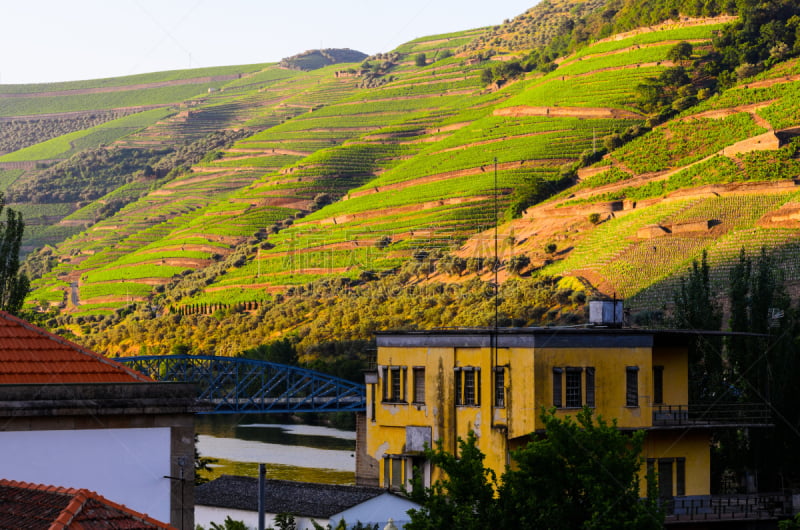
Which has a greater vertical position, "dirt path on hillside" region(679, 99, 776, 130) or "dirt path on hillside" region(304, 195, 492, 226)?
"dirt path on hillside" region(679, 99, 776, 130)

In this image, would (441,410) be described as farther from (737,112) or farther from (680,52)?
(680,52)

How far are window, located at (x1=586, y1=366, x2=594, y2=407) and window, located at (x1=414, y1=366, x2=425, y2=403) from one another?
5.31m

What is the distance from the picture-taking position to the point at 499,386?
3438cm

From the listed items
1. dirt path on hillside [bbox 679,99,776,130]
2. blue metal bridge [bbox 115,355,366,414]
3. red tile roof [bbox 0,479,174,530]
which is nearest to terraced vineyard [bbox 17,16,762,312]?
dirt path on hillside [bbox 679,99,776,130]

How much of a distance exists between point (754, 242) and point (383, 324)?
29.2m

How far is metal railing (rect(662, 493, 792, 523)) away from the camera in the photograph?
34.3m

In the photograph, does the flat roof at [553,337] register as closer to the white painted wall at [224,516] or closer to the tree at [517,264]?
the white painted wall at [224,516]

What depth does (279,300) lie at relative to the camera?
121312 millimetres

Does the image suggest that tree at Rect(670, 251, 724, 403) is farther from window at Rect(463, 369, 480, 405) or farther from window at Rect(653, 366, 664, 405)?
window at Rect(463, 369, 480, 405)

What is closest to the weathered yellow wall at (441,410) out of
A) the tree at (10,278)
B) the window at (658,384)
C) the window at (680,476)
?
the window at (658,384)

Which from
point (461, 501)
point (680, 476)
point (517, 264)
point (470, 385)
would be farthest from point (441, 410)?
point (517, 264)

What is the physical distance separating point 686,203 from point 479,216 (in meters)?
27.0

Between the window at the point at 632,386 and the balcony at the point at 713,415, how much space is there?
1061 mm

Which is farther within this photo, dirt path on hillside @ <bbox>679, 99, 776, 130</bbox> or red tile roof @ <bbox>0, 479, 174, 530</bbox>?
dirt path on hillside @ <bbox>679, 99, 776, 130</bbox>
